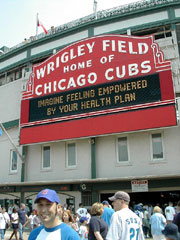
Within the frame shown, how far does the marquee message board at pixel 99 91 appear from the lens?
49.0 ft

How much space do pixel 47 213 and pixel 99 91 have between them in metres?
13.9

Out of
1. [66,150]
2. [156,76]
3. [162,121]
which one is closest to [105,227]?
[162,121]

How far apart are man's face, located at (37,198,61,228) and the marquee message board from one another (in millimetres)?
12161

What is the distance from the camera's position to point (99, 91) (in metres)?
16.4

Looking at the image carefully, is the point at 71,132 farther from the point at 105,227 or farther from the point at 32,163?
the point at 105,227

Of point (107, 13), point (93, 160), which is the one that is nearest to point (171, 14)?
point (107, 13)

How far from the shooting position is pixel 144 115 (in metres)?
14.8

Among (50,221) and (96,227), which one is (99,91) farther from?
(50,221)

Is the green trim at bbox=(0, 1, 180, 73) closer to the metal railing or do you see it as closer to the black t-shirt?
the metal railing

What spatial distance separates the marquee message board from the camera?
49.0 ft

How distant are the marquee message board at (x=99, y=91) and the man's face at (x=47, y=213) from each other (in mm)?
12161

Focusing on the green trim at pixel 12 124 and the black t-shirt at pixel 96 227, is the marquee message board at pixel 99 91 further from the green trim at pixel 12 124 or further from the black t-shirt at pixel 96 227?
the black t-shirt at pixel 96 227

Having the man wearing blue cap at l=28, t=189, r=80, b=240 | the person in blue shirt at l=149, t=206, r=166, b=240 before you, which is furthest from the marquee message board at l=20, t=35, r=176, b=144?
the man wearing blue cap at l=28, t=189, r=80, b=240

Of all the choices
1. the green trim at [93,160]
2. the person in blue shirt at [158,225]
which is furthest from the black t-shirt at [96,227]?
the green trim at [93,160]
